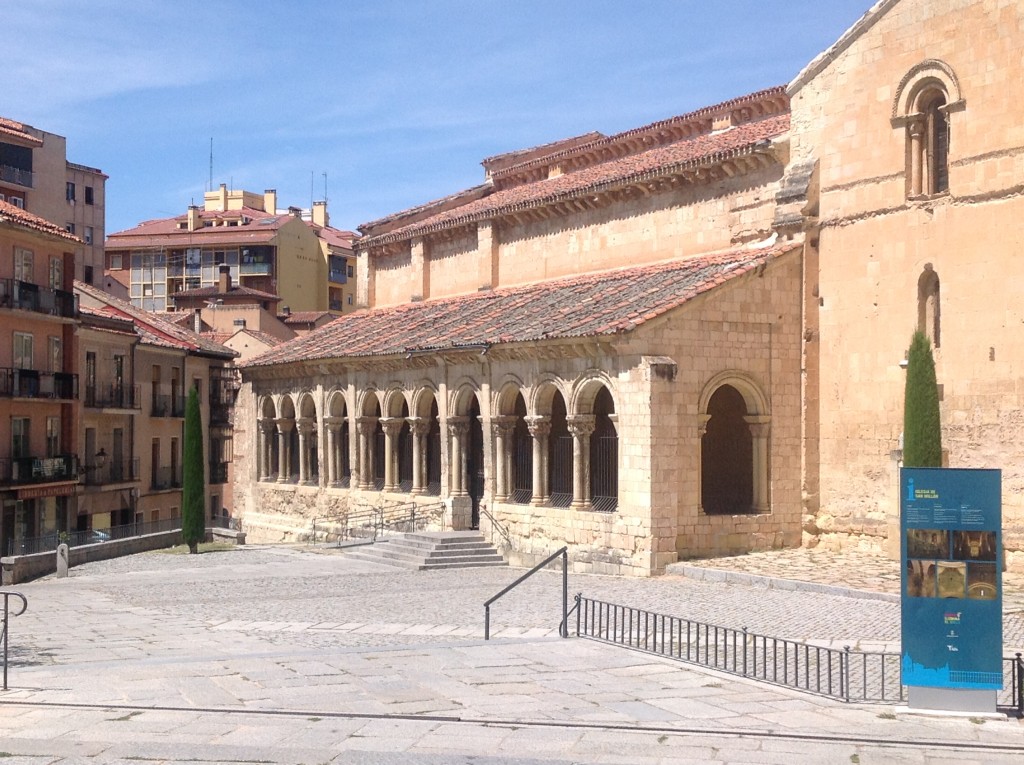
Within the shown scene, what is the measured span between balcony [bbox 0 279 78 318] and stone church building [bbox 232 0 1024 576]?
9816mm

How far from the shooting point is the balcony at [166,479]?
42.9 metres

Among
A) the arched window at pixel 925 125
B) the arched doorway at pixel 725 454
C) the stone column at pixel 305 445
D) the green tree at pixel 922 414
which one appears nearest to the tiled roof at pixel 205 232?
the stone column at pixel 305 445

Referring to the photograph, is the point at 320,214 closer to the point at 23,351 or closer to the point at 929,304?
the point at 23,351

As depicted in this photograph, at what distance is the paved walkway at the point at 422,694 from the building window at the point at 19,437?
14169 millimetres

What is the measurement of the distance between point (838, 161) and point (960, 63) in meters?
3.31

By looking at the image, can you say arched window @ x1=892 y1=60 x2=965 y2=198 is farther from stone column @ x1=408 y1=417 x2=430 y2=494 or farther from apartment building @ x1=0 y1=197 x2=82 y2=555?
apartment building @ x1=0 y1=197 x2=82 y2=555

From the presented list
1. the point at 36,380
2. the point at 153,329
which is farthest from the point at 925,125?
the point at 153,329

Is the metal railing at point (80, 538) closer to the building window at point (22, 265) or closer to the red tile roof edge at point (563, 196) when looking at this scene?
the building window at point (22, 265)

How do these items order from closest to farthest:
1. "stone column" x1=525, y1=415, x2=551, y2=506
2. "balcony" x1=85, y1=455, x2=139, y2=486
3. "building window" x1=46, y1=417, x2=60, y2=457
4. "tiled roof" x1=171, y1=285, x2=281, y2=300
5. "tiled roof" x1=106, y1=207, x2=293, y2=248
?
"stone column" x1=525, y1=415, x2=551, y2=506 → "building window" x1=46, y1=417, x2=60, y2=457 → "balcony" x1=85, y1=455, x2=139, y2=486 → "tiled roof" x1=171, y1=285, x2=281, y2=300 → "tiled roof" x1=106, y1=207, x2=293, y2=248

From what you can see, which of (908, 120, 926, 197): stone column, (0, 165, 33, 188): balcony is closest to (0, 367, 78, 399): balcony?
(0, 165, 33, 188): balcony

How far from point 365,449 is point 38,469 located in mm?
9122

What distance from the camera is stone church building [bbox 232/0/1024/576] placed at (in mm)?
22859

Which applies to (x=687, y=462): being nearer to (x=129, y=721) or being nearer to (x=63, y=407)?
(x=129, y=721)

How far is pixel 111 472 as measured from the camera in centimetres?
3981
